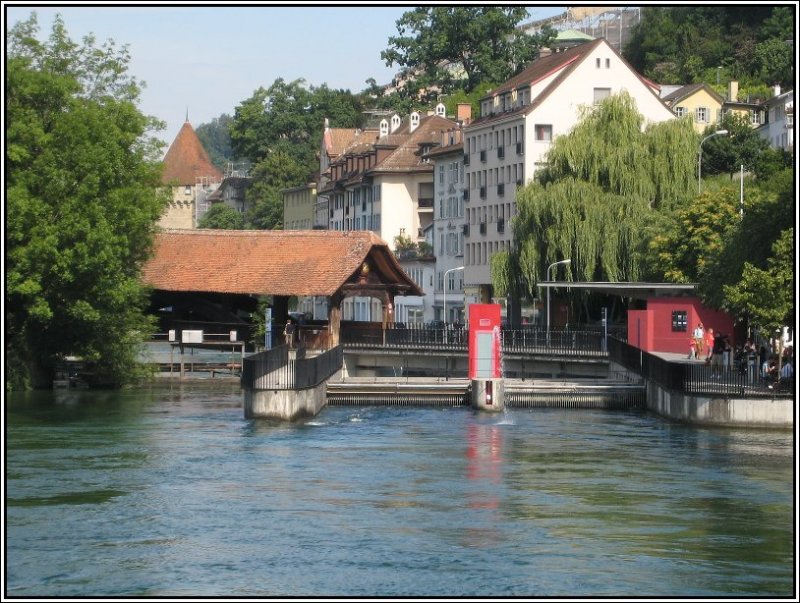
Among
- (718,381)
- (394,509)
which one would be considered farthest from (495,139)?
(394,509)

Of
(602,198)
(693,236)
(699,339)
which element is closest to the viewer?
(699,339)

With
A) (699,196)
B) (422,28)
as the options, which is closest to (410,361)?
(699,196)

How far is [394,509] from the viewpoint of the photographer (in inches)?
1194

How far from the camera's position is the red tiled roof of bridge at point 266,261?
247 feet

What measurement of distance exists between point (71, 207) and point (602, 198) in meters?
25.6

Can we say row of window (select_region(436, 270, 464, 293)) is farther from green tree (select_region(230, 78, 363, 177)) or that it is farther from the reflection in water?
the reflection in water

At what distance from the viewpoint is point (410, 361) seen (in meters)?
71.9

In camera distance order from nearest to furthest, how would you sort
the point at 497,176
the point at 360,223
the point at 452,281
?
1. the point at 497,176
2. the point at 452,281
3. the point at 360,223

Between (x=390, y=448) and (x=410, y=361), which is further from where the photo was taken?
(x=410, y=361)

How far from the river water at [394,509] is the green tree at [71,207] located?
36.8 ft

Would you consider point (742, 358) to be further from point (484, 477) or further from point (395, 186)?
point (395, 186)

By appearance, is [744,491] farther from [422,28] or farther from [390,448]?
[422,28]

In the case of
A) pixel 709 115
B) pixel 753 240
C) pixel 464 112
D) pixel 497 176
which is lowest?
pixel 753 240

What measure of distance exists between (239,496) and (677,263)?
39.0 m
